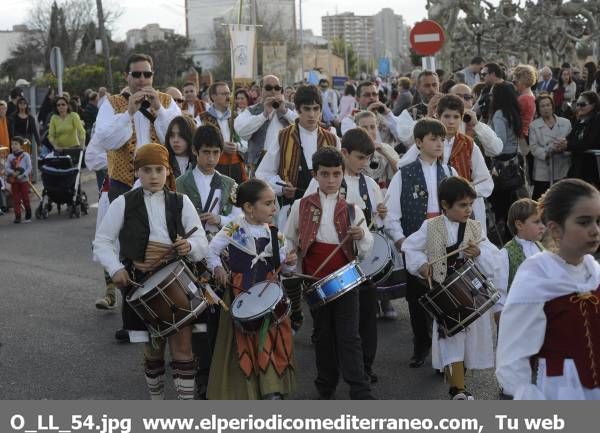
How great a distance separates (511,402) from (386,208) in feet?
10.3

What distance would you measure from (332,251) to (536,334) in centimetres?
263

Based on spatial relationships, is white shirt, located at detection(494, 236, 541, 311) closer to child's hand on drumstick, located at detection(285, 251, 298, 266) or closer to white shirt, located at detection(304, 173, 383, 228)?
white shirt, located at detection(304, 173, 383, 228)

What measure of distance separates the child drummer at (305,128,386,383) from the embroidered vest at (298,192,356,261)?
1.07 feet

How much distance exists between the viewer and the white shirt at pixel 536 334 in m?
3.89

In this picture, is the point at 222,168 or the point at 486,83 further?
Answer: the point at 486,83

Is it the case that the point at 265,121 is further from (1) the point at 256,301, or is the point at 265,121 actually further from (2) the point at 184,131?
A: (1) the point at 256,301

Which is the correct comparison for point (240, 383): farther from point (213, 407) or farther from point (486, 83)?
point (486, 83)

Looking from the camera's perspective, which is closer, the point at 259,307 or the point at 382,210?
the point at 259,307

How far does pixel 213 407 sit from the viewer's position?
17.2 feet

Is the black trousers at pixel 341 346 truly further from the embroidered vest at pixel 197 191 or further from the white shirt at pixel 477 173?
the white shirt at pixel 477 173

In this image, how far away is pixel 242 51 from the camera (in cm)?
1088

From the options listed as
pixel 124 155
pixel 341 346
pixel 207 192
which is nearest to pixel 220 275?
pixel 341 346

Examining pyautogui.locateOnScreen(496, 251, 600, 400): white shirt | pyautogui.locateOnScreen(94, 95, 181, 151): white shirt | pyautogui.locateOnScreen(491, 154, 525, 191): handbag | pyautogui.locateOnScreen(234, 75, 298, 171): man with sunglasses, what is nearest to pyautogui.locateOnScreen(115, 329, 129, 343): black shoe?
pyautogui.locateOnScreen(94, 95, 181, 151): white shirt

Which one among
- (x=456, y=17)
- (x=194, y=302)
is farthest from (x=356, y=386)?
(x=456, y=17)
